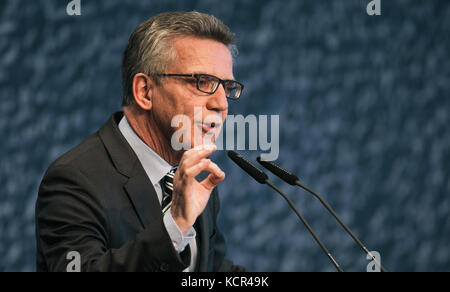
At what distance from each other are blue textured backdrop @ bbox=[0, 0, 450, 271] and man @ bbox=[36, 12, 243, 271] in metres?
0.78

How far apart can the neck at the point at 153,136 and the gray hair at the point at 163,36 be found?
0.07 m

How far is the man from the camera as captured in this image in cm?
93

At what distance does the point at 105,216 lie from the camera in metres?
1.01

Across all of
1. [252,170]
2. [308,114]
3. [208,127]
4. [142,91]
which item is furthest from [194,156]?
[308,114]

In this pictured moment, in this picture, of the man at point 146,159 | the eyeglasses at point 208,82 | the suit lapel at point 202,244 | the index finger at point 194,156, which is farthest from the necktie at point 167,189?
the index finger at point 194,156

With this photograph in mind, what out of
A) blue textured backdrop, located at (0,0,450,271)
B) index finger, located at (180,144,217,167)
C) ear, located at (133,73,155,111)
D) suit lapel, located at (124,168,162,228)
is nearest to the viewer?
index finger, located at (180,144,217,167)

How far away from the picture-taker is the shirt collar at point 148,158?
1146 mm

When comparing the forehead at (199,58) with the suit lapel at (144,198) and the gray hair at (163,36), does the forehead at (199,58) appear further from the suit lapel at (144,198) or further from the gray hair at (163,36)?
the suit lapel at (144,198)

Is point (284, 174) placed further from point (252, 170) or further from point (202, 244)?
point (202, 244)

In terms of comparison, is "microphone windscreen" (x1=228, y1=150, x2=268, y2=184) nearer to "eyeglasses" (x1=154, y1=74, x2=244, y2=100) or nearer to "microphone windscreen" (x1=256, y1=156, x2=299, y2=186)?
"microphone windscreen" (x1=256, y1=156, x2=299, y2=186)

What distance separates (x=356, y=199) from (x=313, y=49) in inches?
25.4

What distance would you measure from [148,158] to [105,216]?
0.20 m

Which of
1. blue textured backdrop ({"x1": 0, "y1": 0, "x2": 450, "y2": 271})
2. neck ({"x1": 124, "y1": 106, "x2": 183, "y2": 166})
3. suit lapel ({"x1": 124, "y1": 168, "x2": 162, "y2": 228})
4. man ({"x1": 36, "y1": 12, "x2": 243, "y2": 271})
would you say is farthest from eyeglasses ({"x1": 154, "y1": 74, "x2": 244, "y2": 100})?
blue textured backdrop ({"x1": 0, "y1": 0, "x2": 450, "y2": 271})

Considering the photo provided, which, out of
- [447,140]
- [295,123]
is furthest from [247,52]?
[447,140]
